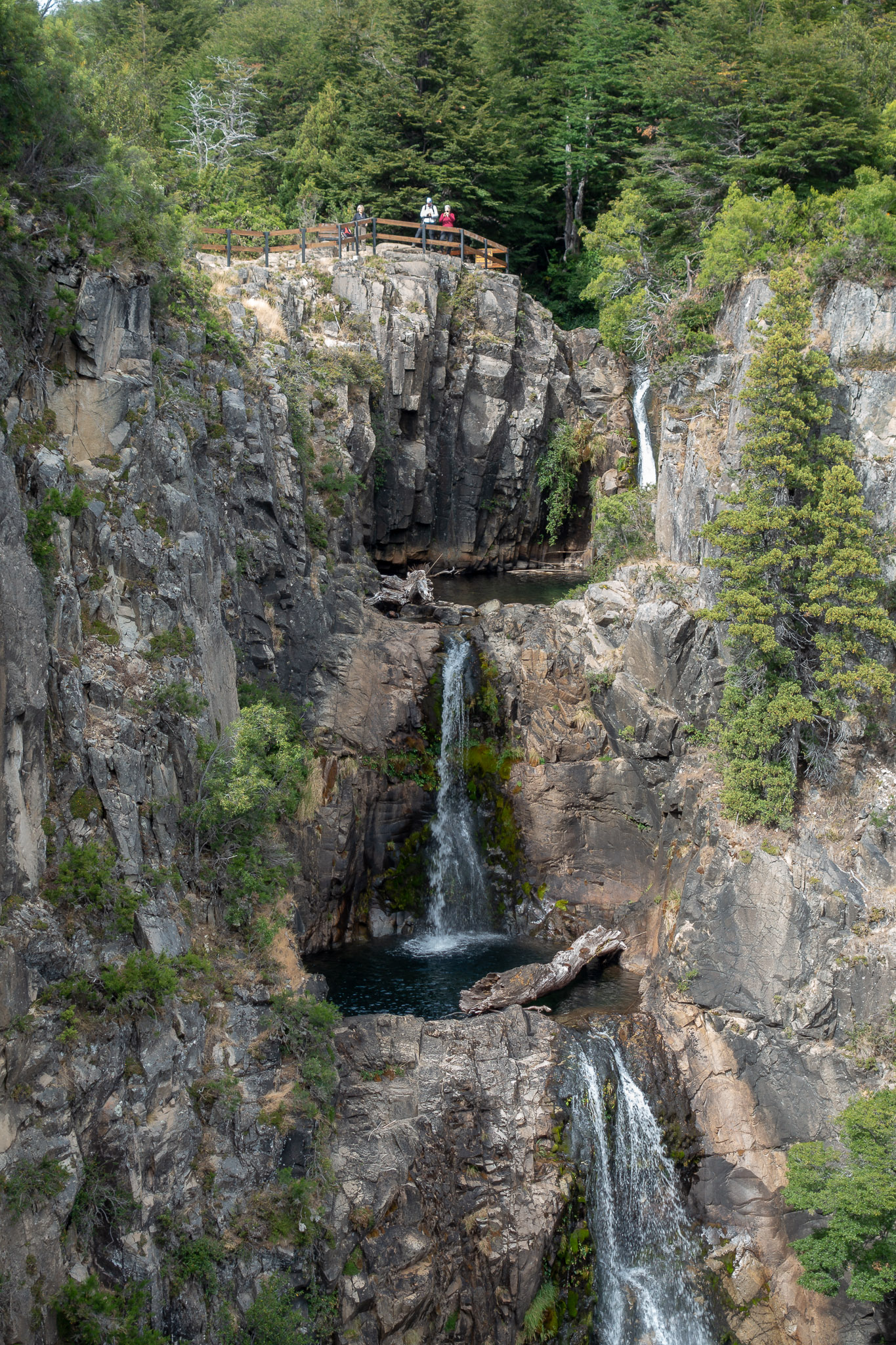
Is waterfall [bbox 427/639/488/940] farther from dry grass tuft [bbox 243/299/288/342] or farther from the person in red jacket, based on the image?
the person in red jacket

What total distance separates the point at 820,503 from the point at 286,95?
3539 cm

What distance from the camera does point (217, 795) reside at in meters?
18.4

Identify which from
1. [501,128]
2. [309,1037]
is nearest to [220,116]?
[501,128]

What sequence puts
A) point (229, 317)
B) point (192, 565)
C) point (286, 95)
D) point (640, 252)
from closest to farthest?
point (192, 565) → point (229, 317) → point (640, 252) → point (286, 95)

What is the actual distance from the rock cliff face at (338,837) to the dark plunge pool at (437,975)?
2.46 feet

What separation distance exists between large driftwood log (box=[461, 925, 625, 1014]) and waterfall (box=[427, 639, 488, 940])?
2792 mm

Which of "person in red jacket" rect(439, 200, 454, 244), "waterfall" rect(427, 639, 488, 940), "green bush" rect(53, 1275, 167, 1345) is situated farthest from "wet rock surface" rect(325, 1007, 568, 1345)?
"person in red jacket" rect(439, 200, 454, 244)

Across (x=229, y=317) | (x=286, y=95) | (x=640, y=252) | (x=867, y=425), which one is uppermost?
(x=286, y=95)

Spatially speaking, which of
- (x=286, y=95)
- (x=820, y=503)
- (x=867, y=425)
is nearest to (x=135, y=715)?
(x=820, y=503)

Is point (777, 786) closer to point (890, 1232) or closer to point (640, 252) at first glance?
point (890, 1232)

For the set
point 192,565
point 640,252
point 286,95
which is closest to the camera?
point 192,565

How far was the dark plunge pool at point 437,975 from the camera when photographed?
74.2 feet

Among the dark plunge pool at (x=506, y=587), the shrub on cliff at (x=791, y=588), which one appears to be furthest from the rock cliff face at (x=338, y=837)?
the dark plunge pool at (x=506, y=587)

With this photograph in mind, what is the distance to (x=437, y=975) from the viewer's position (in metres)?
24.0
